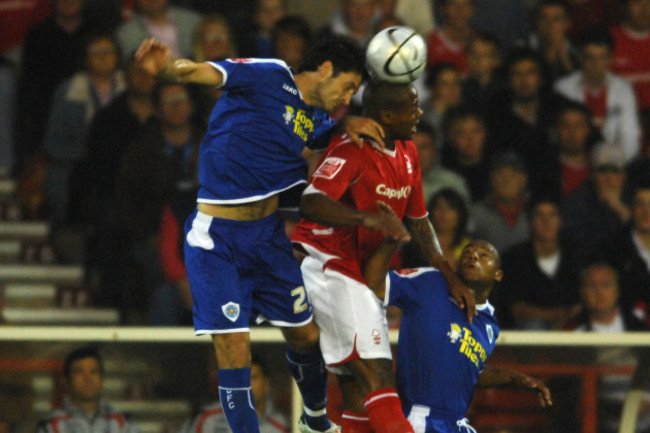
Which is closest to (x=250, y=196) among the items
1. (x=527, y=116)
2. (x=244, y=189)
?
(x=244, y=189)

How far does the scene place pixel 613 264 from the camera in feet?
24.8

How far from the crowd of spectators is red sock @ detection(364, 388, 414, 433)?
213 cm

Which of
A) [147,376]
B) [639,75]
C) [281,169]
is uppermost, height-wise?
[281,169]

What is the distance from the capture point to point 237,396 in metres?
5.01

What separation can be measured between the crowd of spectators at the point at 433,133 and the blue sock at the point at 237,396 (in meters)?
2.20

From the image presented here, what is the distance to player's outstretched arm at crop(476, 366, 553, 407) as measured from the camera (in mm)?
5699

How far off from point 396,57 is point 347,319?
1104 millimetres

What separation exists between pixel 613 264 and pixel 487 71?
159cm

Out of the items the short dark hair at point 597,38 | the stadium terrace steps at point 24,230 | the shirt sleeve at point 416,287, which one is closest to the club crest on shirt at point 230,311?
the shirt sleeve at point 416,287

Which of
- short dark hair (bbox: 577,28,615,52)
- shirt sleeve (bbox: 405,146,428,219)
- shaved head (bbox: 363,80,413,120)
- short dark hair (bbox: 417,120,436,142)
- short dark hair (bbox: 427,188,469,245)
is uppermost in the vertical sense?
shaved head (bbox: 363,80,413,120)

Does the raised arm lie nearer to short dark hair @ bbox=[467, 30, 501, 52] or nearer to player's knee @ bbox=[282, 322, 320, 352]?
player's knee @ bbox=[282, 322, 320, 352]

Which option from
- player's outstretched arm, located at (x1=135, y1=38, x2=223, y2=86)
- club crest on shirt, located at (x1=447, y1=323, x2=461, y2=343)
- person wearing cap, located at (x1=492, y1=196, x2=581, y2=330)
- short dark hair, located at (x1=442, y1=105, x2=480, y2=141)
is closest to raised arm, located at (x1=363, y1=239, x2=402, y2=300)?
club crest on shirt, located at (x1=447, y1=323, x2=461, y2=343)

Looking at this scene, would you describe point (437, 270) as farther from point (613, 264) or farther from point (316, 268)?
point (613, 264)

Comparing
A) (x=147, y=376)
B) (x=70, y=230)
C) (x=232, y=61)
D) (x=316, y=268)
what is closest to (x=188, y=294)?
(x=147, y=376)
